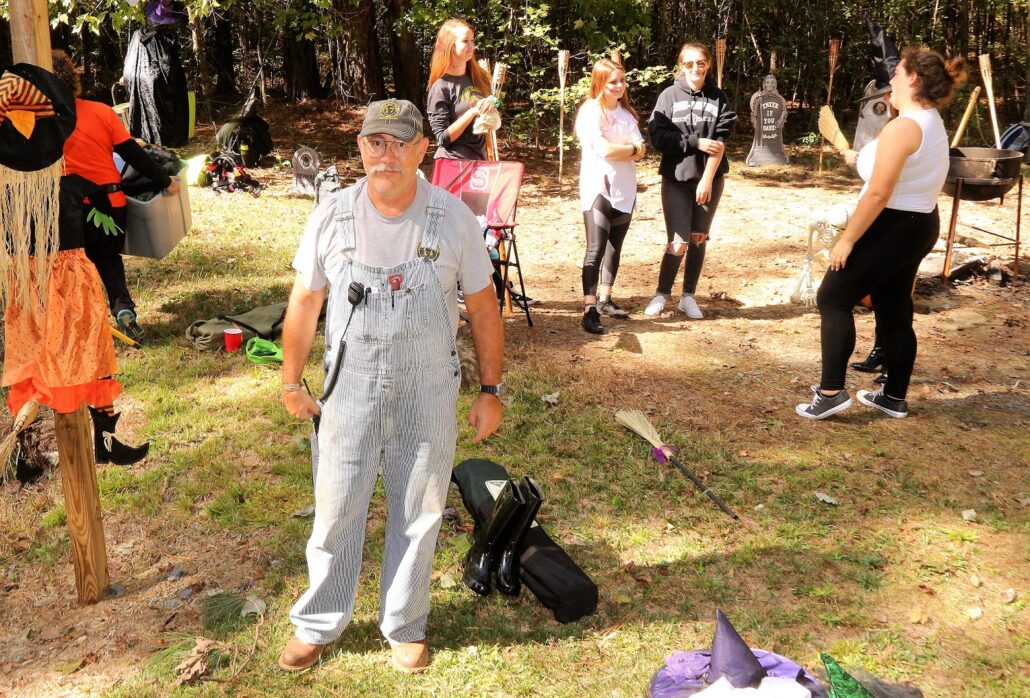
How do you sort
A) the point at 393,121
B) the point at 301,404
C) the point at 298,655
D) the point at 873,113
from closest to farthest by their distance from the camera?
the point at 393,121 → the point at 301,404 → the point at 298,655 → the point at 873,113

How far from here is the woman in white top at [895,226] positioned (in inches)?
197

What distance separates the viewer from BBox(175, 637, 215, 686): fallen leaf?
11.5ft

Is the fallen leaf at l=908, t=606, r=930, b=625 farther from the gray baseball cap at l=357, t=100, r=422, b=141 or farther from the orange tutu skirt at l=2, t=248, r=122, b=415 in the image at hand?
the orange tutu skirt at l=2, t=248, r=122, b=415

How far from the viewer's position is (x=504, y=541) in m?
4.15

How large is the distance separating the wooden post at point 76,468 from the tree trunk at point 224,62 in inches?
618

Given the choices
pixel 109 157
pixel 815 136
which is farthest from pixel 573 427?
pixel 815 136

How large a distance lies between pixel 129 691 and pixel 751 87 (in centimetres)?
1598

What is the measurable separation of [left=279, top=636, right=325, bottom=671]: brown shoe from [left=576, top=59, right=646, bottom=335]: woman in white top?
435 centimetres

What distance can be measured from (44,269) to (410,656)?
2.20 meters

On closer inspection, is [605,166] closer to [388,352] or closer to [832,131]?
[832,131]

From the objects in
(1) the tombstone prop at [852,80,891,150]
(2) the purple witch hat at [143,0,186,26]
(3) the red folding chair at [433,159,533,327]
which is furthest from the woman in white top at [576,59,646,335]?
(1) the tombstone prop at [852,80,891,150]

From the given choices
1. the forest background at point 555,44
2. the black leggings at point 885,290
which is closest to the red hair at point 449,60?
the black leggings at point 885,290

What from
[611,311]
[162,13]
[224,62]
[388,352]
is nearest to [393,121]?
[388,352]

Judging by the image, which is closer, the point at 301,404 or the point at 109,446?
the point at 301,404
